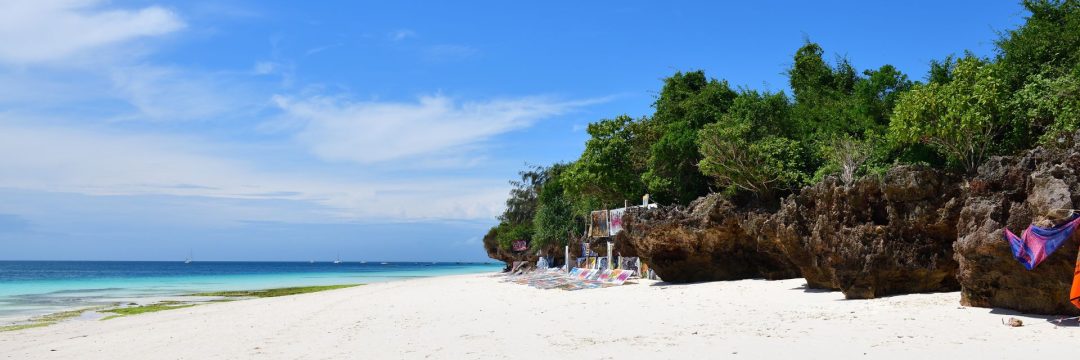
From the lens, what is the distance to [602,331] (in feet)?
40.0

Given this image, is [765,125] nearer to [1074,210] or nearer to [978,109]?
[978,109]

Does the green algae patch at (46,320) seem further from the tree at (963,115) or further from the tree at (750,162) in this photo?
the tree at (963,115)

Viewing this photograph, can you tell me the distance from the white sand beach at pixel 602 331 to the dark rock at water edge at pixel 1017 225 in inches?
17.2

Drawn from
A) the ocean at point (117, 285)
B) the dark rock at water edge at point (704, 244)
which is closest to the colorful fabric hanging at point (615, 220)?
the dark rock at water edge at point (704, 244)

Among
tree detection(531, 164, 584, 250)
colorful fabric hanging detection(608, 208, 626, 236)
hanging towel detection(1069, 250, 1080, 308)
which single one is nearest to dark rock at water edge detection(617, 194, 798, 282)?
colorful fabric hanging detection(608, 208, 626, 236)

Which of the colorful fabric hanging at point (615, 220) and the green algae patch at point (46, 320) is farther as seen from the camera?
the colorful fabric hanging at point (615, 220)

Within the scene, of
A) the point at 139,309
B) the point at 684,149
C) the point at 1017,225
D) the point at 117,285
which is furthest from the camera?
the point at 117,285

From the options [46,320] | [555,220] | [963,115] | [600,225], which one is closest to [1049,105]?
[963,115]

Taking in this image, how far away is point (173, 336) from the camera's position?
612 inches

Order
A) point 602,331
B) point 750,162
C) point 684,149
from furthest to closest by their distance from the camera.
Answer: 1. point 684,149
2. point 750,162
3. point 602,331

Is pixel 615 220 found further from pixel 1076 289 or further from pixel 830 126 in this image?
pixel 1076 289

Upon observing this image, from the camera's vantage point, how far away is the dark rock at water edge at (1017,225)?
1052 cm

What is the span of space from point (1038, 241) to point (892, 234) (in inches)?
185

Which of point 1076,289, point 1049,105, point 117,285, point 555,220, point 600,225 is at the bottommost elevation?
point 117,285
